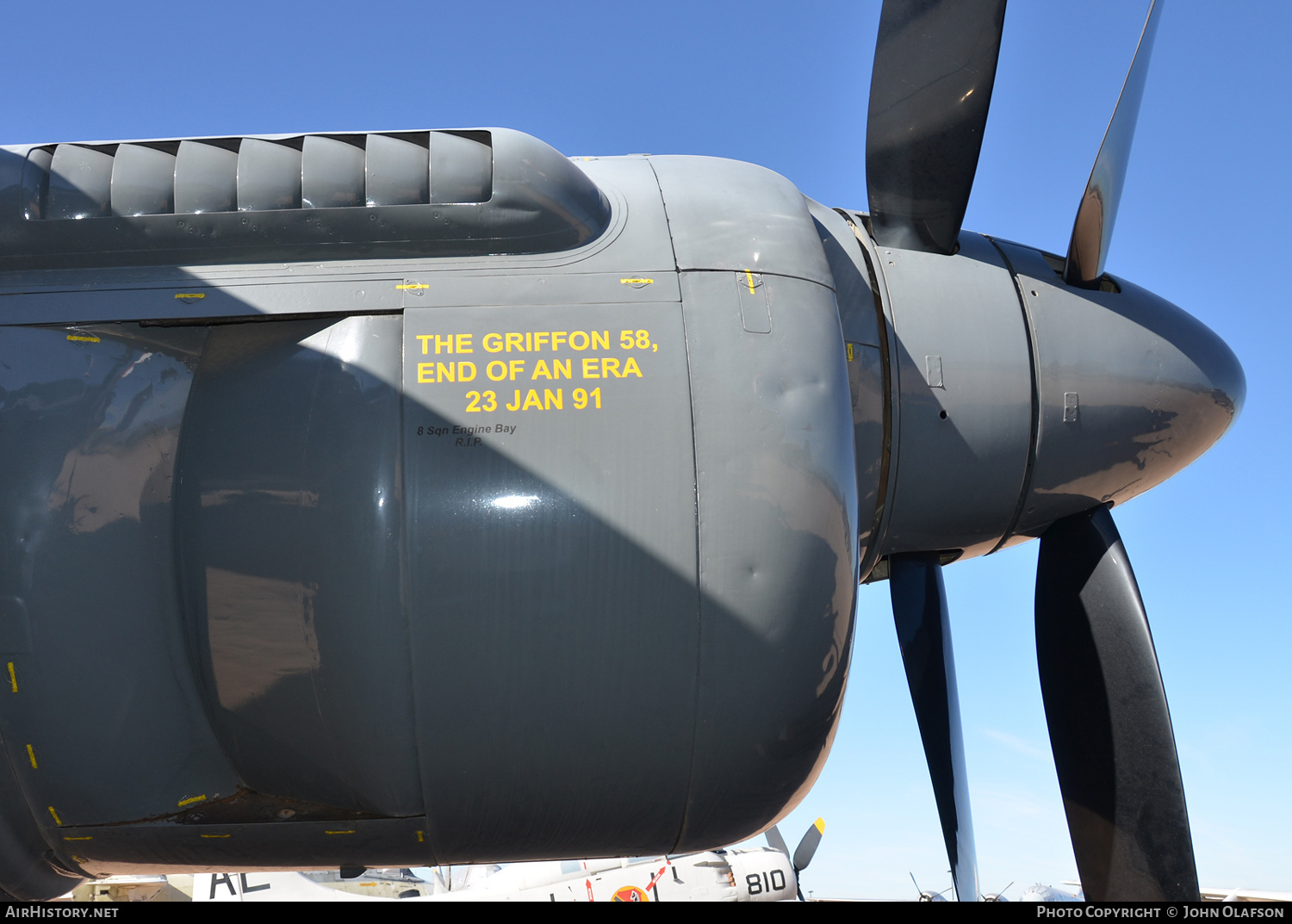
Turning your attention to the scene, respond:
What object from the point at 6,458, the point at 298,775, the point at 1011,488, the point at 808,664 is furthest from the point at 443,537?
the point at 1011,488

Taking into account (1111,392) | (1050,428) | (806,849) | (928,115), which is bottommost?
(806,849)

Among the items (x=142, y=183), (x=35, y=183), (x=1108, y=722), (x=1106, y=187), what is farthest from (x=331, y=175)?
(x=1108, y=722)

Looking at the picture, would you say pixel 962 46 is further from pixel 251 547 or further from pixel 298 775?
pixel 298 775

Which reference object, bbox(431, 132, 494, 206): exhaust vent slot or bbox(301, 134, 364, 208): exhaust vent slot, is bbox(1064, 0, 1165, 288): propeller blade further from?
bbox(301, 134, 364, 208): exhaust vent slot

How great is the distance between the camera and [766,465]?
345 centimetres

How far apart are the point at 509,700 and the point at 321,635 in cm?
75

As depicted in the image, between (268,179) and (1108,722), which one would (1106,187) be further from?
(268,179)

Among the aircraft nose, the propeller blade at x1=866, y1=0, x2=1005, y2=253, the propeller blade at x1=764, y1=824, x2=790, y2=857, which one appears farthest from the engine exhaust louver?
the propeller blade at x1=764, y1=824, x2=790, y2=857

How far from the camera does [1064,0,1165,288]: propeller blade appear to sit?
14.5 feet

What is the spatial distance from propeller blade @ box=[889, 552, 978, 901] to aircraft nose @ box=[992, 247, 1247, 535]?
578mm

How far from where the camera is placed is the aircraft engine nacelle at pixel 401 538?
334 cm

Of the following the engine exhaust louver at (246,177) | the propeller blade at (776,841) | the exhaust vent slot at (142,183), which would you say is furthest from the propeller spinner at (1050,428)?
the propeller blade at (776,841)

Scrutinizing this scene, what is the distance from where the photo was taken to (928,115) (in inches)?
165

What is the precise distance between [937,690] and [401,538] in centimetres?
278
